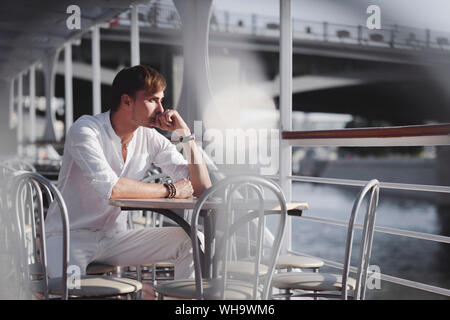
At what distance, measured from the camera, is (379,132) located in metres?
→ 2.92

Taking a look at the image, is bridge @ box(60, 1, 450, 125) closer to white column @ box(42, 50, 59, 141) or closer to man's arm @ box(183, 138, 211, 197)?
white column @ box(42, 50, 59, 141)

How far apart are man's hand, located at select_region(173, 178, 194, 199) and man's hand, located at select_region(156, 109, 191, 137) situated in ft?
0.85

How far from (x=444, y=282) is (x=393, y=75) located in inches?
338

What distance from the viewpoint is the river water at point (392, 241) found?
764 inches

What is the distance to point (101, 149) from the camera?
8.21ft

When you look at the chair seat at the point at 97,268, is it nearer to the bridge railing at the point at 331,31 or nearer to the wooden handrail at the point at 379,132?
the wooden handrail at the point at 379,132

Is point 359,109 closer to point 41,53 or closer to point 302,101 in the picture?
point 302,101

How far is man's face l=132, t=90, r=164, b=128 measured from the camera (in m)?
2.69

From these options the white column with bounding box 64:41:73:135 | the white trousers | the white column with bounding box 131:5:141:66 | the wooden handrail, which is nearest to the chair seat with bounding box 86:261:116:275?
the white trousers

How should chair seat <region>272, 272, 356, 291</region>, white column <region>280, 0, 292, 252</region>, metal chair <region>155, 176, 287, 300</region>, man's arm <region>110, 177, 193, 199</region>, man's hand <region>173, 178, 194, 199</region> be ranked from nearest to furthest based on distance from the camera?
metal chair <region>155, 176, 287, 300</region> → chair seat <region>272, 272, 356, 291</region> → man's arm <region>110, 177, 193, 199</region> → man's hand <region>173, 178, 194, 199</region> → white column <region>280, 0, 292, 252</region>

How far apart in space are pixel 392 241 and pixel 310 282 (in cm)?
2360

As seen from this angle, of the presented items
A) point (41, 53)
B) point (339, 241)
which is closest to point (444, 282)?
point (339, 241)

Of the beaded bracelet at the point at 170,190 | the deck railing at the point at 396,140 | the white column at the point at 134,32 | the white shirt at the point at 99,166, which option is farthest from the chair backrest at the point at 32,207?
the white column at the point at 134,32
